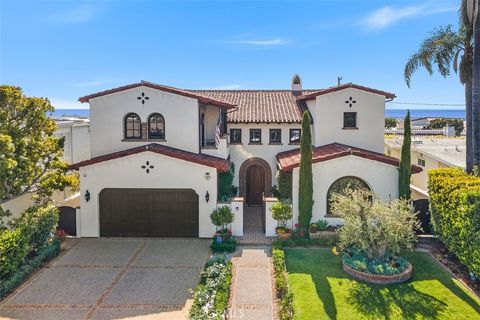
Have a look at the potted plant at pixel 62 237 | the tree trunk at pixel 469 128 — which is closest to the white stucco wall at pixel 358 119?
the tree trunk at pixel 469 128

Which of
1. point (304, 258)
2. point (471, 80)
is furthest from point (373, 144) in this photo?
point (304, 258)

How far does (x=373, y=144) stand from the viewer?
85.8 ft

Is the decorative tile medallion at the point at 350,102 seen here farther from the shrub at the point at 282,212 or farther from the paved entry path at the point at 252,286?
the paved entry path at the point at 252,286

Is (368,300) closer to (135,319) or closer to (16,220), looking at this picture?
(135,319)

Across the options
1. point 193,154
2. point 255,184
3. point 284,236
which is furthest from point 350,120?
point 193,154

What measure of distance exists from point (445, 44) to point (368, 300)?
631 inches

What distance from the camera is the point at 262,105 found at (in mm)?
31078

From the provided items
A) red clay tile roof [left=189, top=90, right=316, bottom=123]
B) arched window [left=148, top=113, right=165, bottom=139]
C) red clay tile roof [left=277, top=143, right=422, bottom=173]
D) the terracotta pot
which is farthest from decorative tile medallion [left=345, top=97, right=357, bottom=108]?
arched window [left=148, top=113, right=165, bottom=139]

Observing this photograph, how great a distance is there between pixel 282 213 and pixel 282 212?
57mm

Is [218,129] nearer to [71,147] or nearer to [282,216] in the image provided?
[282,216]

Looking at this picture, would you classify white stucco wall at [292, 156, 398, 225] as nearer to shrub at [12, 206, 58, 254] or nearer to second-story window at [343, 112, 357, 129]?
second-story window at [343, 112, 357, 129]

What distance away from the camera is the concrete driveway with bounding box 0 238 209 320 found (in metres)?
14.0

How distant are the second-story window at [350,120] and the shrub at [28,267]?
19.4m

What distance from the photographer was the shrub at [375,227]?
52.8 ft
